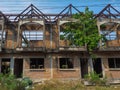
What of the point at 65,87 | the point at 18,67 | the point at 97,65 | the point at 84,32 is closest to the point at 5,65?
the point at 18,67

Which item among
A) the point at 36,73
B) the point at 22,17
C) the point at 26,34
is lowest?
the point at 36,73

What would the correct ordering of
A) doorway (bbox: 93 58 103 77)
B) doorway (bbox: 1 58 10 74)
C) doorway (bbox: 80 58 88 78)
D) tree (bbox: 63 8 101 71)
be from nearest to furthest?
tree (bbox: 63 8 101 71)
doorway (bbox: 1 58 10 74)
doorway (bbox: 80 58 88 78)
doorway (bbox: 93 58 103 77)

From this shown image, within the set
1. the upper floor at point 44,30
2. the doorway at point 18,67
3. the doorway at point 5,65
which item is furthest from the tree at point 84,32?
the doorway at point 5,65

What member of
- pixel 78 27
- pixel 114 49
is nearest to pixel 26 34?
pixel 78 27

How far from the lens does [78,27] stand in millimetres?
29375

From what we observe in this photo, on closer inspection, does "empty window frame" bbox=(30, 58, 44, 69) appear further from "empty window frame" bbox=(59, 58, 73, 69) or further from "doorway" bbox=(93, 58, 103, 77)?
"doorway" bbox=(93, 58, 103, 77)

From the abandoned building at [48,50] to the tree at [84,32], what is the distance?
63cm

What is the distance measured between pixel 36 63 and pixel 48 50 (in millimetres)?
2223

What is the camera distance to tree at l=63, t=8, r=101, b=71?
91.9 feet

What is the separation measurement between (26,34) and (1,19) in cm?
365

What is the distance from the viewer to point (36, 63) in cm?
2886

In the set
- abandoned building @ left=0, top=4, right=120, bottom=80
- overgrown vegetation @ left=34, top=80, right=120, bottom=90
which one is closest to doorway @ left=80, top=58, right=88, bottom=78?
abandoned building @ left=0, top=4, right=120, bottom=80

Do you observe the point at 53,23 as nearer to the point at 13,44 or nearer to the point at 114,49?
the point at 13,44

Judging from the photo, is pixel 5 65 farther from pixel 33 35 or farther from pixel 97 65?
pixel 97 65
